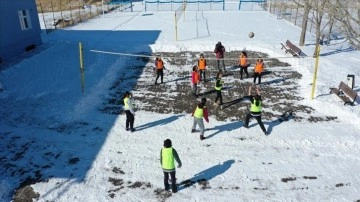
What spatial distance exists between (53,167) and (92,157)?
1208 mm

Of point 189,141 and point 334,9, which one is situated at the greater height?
point 334,9

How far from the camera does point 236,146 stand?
11.8 m

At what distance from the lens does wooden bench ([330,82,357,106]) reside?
46.5 feet

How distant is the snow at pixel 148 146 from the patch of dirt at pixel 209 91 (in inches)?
18.1

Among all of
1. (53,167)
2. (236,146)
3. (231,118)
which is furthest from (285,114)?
(53,167)

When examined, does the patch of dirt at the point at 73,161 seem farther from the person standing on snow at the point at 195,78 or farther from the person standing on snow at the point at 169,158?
the person standing on snow at the point at 195,78

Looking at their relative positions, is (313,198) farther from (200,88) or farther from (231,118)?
(200,88)

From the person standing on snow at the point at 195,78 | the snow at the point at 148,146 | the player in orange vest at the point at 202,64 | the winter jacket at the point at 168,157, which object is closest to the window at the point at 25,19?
the snow at the point at 148,146

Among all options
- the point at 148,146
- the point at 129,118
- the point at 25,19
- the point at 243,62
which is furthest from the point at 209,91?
the point at 25,19

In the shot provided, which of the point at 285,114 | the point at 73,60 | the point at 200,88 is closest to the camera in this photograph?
the point at 285,114

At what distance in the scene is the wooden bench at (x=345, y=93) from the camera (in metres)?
14.2

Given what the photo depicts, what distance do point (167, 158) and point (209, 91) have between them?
800 centimetres

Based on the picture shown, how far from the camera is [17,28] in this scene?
2153cm

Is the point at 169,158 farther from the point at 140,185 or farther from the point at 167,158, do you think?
the point at 140,185
